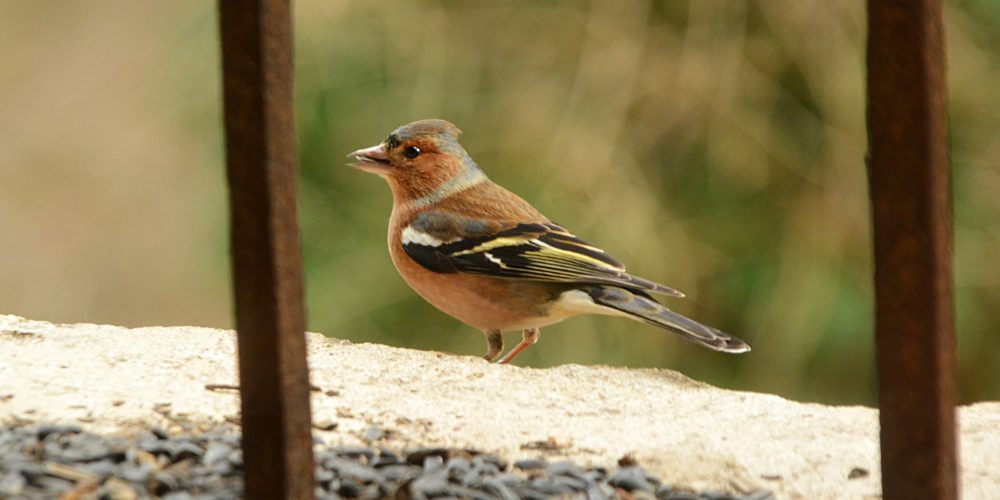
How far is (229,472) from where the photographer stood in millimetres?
2418

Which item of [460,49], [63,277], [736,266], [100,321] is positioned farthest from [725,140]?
[63,277]

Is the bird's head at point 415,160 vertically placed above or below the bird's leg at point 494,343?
above

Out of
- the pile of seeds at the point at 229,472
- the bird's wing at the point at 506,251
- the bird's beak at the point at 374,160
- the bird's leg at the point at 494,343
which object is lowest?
the pile of seeds at the point at 229,472

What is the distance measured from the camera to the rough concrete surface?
286 centimetres

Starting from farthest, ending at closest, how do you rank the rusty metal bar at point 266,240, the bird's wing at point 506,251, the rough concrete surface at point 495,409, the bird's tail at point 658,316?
the bird's wing at point 506,251
the bird's tail at point 658,316
the rough concrete surface at point 495,409
the rusty metal bar at point 266,240

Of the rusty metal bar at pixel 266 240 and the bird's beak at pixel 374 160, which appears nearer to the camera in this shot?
the rusty metal bar at pixel 266 240

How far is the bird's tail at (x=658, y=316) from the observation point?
4.07 metres

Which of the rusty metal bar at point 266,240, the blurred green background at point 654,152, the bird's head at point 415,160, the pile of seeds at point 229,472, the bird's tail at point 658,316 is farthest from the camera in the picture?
the blurred green background at point 654,152

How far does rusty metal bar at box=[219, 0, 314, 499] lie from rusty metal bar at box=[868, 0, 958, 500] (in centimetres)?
96

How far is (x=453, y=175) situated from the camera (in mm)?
4711

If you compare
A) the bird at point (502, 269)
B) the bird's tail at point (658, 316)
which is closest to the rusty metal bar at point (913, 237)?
the bird's tail at point (658, 316)

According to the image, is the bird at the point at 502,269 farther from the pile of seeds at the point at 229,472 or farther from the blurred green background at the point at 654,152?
the pile of seeds at the point at 229,472

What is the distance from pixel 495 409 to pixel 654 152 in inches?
107

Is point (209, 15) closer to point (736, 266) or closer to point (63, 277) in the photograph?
point (736, 266)
